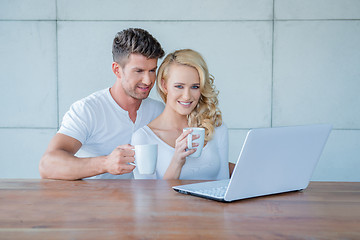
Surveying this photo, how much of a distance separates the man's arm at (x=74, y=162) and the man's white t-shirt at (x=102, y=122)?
0.19 metres

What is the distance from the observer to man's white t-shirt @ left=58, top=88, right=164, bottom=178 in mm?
2299

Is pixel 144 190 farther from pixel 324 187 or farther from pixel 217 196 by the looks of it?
pixel 324 187

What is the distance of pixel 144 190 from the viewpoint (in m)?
1.39

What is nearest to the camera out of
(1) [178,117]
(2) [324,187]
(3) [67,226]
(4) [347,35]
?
(3) [67,226]

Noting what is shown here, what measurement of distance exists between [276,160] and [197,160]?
32.9 inches

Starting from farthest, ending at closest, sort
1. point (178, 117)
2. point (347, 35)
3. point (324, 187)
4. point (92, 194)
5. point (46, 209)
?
point (347, 35)
point (178, 117)
point (324, 187)
point (92, 194)
point (46, 209)

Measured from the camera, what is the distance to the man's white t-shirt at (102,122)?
230cm

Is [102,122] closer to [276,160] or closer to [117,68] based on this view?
[117,68]

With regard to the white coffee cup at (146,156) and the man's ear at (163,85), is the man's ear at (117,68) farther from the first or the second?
the white coffee cup at (146,156)

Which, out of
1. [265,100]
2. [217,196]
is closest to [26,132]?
[265,100]

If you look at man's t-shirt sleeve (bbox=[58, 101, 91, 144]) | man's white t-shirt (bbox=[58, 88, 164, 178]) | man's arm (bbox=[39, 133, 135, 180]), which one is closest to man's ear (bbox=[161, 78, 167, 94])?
man's white t-shirt (bbox=[58, 88, 164, 178])

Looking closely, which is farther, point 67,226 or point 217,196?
point 217,196

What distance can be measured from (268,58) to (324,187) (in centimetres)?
192

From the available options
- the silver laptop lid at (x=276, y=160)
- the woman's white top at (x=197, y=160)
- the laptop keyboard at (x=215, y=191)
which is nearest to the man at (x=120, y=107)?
the woman's white top at (x=197, y=160)
